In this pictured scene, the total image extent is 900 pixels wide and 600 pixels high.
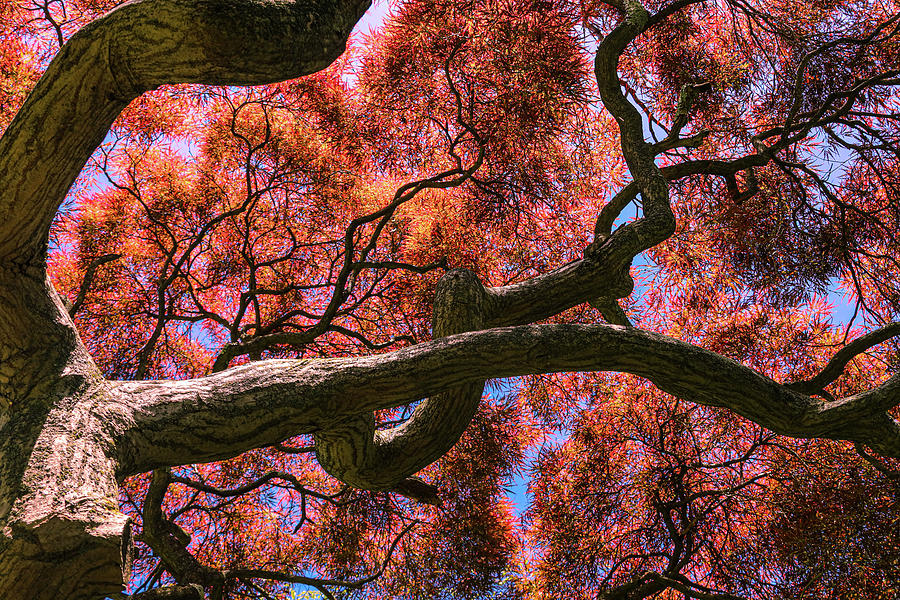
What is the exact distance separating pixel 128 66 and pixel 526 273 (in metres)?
3.12

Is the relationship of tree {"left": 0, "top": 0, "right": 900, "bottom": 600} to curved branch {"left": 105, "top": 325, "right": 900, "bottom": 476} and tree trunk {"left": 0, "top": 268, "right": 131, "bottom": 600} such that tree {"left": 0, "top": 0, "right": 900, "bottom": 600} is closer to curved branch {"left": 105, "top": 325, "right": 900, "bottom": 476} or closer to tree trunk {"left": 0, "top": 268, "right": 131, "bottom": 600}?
curved branch {"left": 105, "top": 325, "right": 900, "bottom": 476}

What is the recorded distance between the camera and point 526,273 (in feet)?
14.4

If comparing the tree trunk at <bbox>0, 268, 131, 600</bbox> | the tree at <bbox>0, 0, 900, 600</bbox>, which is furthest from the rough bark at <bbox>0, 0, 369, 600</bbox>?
the tree at <bbox>0, 0, 900, 600</bbox>

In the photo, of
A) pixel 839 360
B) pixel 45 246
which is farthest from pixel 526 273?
pixel 45 246

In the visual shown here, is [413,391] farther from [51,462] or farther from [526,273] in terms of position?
[526,273]

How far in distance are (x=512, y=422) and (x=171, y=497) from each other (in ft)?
7.66

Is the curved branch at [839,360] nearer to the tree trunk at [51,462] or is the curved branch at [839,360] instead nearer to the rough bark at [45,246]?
the rough bark at [45,246]

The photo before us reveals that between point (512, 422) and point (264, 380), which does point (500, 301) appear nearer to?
point (264, 380)

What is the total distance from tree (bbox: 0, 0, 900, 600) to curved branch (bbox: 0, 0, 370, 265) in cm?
121

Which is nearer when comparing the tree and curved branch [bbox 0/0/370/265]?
curved branch [bbox 0/0/370/265]

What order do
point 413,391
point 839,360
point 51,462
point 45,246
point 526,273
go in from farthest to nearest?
point 526,273
point 839,360
point 413,391
point 45,246
point 51,462

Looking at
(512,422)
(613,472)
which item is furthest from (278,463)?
(613,472)

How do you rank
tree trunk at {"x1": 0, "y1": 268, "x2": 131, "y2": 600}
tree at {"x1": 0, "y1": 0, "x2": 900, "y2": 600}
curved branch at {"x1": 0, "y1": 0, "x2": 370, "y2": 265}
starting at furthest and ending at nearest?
tree at {"x1": 0, "y1": 0, "x2": 900, "y2": 600} → curved branch at {"x1": 0, "y1": 0, "x2": 370, "y2": 265} → tree trunk at {"x1": 0, "y1": 268, "x2": 131, "y2": 600}

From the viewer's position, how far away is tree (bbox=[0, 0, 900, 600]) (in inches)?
130
